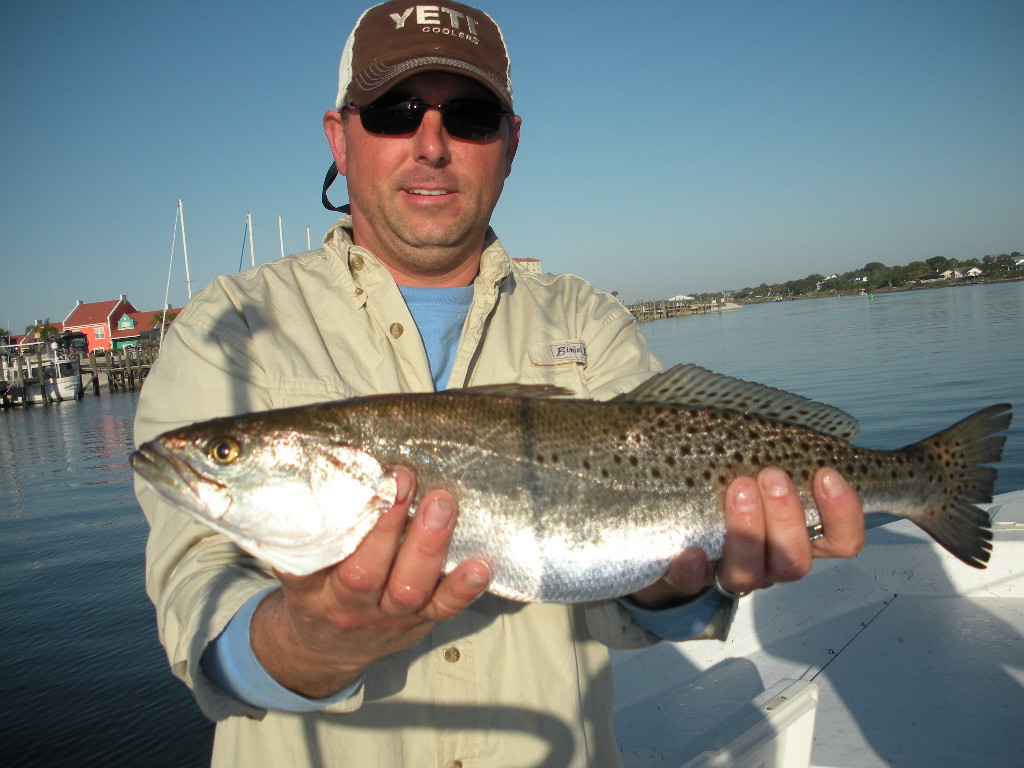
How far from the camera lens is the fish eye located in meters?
2.59

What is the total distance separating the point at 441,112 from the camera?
3.42m

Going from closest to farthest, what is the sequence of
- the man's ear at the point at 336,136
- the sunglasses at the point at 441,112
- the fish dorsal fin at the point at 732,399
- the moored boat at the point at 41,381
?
the fish dorsal fin at the point at 732,399 → the sunglasses at the point at 441,112 → the man's ear at the point at 336,136 → the moored boat at the point at 41,381

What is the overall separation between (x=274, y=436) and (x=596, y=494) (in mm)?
1368

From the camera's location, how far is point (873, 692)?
17.9ft

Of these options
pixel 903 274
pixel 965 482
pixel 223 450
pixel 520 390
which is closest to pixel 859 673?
pixel 965 482

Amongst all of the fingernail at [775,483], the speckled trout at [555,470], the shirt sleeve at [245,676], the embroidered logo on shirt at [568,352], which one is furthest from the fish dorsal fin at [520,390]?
the shirt sleeve at [245,676]

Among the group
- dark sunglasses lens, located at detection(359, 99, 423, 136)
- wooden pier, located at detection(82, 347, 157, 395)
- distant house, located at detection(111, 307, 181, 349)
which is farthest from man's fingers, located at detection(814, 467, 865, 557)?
distant house, located at detection(111, 307, 181, 349)

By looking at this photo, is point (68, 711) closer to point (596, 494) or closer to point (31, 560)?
point (31, 560)

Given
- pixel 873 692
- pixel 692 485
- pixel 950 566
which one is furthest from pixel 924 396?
pixel 692 485

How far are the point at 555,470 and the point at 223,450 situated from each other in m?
1.35

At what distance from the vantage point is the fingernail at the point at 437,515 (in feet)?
7.54

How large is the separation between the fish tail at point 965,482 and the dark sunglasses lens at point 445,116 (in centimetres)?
269

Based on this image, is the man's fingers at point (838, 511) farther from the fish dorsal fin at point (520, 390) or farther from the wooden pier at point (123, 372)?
the wooden pier at point (123, 372)

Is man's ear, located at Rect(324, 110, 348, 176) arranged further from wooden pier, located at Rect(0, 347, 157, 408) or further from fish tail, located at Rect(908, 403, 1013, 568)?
wooden pier, located at Rect(0, 347, 157, 408)
